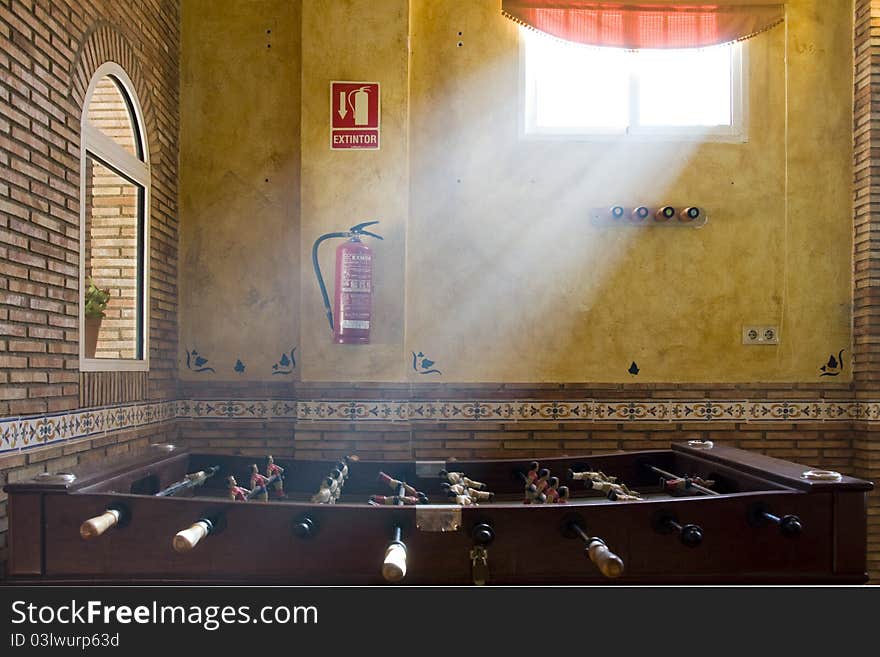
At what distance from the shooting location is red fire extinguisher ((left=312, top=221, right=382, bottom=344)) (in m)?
5.32

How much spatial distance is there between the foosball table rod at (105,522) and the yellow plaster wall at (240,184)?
3.17 meters

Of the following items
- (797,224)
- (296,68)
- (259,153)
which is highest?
(296,68)

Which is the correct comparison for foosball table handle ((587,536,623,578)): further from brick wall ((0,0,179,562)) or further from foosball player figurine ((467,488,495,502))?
brick wall ((0,0,179,562))

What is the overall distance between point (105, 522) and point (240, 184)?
3760 mm

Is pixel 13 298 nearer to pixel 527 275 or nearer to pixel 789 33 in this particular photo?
pixel 527 275

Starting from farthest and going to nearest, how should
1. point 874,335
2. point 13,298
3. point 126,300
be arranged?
1. point 874,335
2. point 126,300
3. point 13,298

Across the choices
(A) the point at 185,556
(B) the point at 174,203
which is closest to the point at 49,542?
(A) the point at 185,556

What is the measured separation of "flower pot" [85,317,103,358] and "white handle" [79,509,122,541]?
1.95 m

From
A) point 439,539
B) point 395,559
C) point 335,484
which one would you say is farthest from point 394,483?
point 395,559

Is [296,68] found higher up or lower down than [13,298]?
higher up

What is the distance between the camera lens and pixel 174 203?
5688 millimetres

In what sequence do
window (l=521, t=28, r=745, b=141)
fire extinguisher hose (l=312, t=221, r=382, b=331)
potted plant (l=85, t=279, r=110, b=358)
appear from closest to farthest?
potted plant (l=85, t=279, r=110, b=358) < fire extinguisher hose (l=312, t=221, r=382, b=331) < window (l=521, t=28, r=745, b=141)

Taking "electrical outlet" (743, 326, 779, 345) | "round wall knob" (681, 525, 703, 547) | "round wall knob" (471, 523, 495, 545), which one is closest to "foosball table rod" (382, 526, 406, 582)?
"round wall knob" (471, 523, 495, 545)

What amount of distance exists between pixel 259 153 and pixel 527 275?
2.17m
